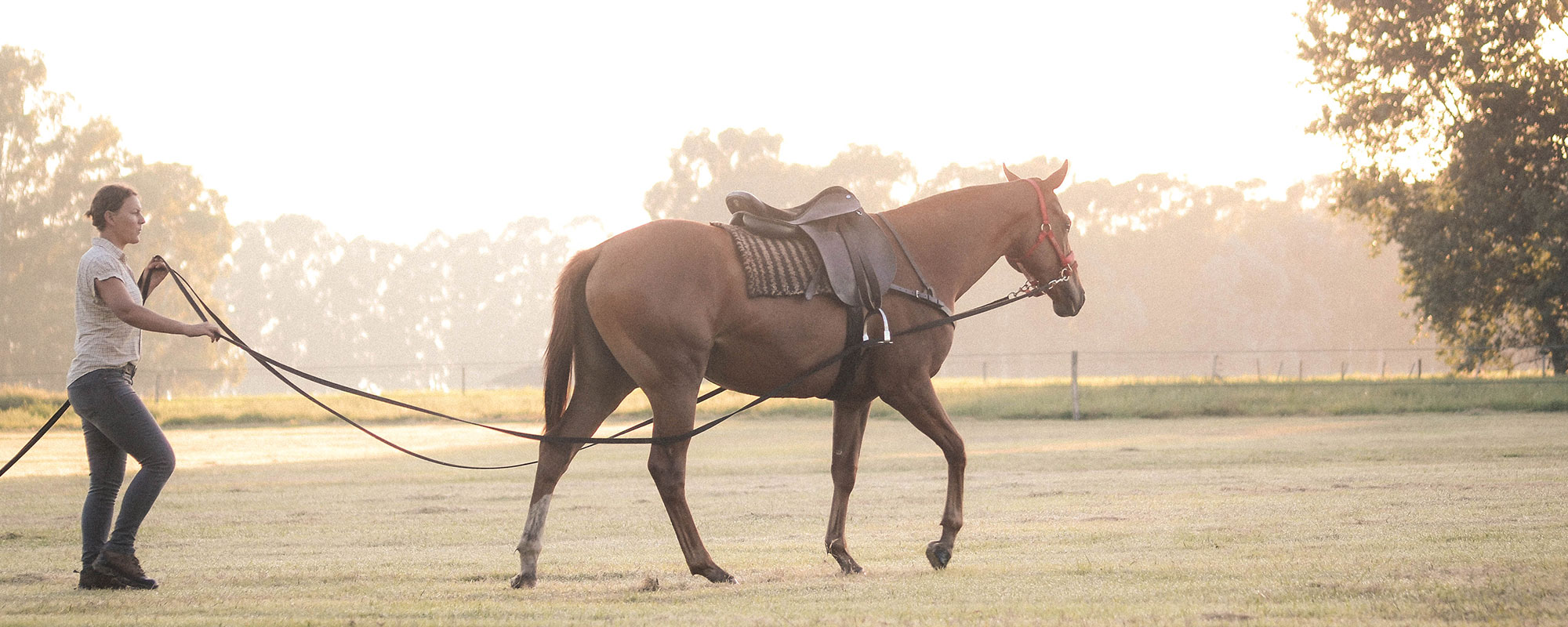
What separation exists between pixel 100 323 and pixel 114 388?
12.3 inches

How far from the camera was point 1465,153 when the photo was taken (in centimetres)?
3108

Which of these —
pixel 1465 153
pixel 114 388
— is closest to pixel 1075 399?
pixel 1465 153

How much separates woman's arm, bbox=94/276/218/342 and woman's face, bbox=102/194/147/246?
0.29m

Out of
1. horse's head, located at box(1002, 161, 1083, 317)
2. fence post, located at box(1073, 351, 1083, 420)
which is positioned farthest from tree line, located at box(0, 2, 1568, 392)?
horse's head, located at box(1002, 161, 1083, 317)

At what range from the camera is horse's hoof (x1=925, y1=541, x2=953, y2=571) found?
276 inches

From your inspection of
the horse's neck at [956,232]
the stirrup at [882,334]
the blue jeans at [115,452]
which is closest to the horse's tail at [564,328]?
the stirrup at [882,334]

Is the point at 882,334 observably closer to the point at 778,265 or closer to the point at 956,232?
the point at 778,265

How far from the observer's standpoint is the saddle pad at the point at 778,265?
6.67 metres

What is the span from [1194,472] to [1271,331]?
6620 centimetres

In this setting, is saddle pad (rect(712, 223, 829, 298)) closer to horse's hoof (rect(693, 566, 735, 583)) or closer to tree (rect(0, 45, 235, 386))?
horse's hoof (rect(693, 566, 735, 583))

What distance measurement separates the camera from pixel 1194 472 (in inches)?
559

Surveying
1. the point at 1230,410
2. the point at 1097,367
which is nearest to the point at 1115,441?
the point at 1230,410

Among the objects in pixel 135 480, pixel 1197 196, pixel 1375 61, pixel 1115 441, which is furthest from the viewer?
pixel 1197 196

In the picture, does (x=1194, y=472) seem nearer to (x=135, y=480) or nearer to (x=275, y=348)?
(x=135, y=480)
